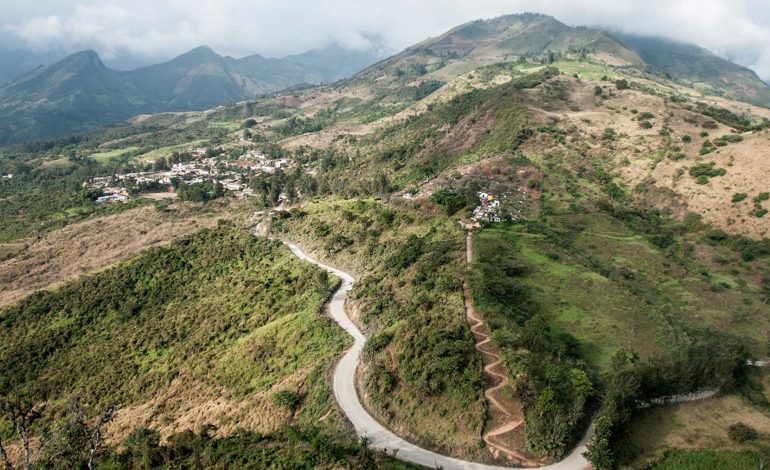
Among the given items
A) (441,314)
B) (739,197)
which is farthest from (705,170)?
(441,314)

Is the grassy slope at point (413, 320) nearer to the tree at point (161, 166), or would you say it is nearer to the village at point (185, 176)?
the village at point (185, 176)

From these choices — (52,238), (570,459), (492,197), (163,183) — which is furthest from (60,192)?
(570,459)

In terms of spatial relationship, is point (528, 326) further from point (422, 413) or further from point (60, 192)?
point (60, 192)

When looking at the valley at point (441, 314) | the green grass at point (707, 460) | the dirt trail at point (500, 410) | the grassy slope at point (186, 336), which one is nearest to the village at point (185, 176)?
the valley at point (441, 314)

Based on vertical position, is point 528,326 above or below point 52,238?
above

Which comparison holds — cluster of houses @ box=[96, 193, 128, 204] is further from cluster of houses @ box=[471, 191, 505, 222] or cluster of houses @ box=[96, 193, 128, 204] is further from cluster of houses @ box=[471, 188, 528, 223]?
cluster of houses @ box=[471, 188, 528, 223]

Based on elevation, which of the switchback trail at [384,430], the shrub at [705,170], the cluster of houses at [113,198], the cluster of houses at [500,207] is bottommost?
the cluster of houses at [113,198]

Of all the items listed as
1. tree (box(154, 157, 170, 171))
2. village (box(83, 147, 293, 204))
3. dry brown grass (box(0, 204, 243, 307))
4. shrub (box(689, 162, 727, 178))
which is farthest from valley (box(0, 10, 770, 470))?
tree (box(154, 157, 170, 171))

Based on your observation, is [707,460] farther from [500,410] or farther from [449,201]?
[449,201]
